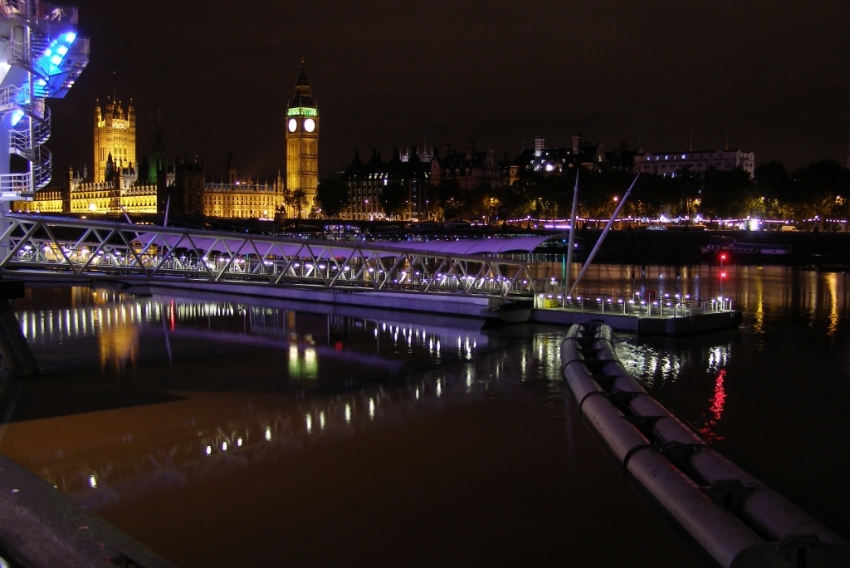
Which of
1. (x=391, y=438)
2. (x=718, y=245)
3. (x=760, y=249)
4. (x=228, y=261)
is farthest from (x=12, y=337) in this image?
(x=718, y=245)

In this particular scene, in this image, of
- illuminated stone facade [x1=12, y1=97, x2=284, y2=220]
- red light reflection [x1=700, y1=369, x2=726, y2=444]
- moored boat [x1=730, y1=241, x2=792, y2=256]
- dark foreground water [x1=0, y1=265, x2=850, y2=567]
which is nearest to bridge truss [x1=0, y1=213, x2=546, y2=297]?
dark foreground water [x1=0, y1=265, x2=850, y2=567]

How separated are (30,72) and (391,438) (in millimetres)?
14214

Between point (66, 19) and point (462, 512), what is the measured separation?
61.8 ft

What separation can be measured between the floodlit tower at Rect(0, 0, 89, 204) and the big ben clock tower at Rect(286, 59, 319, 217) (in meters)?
163

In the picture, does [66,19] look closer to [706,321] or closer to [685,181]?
[706,321]

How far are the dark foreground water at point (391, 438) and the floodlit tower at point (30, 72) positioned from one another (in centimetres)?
574

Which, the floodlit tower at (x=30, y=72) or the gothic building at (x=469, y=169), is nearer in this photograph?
the floodlit tower at (x=30, y=72)

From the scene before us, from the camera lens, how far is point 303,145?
627 ft

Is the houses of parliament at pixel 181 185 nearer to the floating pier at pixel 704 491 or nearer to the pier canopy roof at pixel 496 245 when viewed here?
the pier canopy roof at pixel 496 245

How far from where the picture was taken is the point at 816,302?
48219 mm

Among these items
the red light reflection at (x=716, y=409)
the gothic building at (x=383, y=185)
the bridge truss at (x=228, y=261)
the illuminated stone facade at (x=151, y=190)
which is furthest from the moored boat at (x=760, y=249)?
the illuminated stone facade at (x=151, y=190)

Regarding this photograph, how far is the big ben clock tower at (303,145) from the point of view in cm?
18938

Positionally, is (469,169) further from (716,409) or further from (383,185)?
(716,409)

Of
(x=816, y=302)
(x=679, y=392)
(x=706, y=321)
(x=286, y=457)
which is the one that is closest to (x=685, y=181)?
(x=816, y=302)
